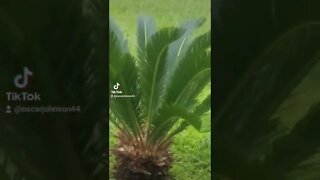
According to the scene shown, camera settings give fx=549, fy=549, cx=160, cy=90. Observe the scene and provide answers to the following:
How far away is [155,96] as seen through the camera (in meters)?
4.33

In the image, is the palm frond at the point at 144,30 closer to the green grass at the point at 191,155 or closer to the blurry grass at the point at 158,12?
the blurry grass at the point at 158,12

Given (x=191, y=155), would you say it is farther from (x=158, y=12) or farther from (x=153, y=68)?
(x=158, y=12)

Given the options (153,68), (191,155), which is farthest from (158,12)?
(191,155)

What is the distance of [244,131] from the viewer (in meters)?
4.39
